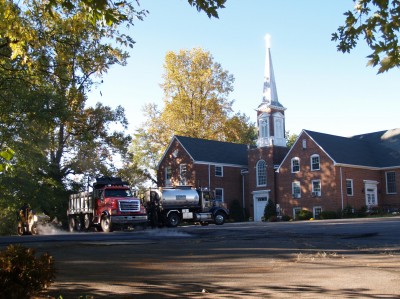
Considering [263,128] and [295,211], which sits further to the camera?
[263,128]

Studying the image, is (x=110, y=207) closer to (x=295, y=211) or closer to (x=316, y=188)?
(x=316, y=188)

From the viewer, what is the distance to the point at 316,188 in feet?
155

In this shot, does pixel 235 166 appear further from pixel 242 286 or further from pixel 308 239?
pixel 242 286

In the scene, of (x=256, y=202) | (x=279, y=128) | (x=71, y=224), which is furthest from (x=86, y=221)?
(x=279, y=128)

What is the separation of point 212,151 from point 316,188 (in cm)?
1259

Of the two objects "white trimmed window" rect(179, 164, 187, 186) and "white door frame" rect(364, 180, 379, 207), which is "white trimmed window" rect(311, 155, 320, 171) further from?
"white trimmed window" rect(179, 164, 187, 186)

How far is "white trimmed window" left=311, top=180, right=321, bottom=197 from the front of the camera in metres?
46.9

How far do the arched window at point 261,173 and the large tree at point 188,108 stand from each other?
11400mm

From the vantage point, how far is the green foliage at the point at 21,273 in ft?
21.5

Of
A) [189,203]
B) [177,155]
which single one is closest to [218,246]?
[189,203]

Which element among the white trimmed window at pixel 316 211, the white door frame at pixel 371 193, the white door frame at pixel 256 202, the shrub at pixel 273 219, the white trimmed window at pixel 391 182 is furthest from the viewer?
the white door frame at pixel 256 202

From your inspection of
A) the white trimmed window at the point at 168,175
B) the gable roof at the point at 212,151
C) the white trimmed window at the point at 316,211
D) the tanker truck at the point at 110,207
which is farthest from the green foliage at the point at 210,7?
the white trimmed window at the point at 168,175

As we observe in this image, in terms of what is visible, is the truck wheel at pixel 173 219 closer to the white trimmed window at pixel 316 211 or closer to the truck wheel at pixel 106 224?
the truck wheel at pixel 106 224

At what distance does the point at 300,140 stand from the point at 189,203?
16.5m
